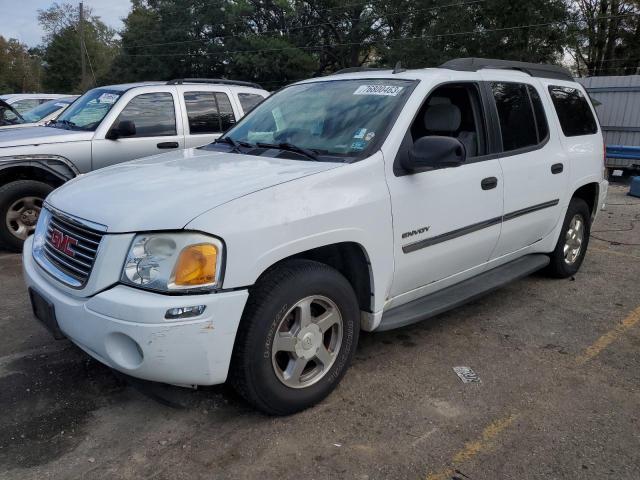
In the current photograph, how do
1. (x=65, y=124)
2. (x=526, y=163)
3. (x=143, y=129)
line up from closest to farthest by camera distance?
1. (x=526, y=163)
2. (x=143, y=129)
3. (x=65, y=124)

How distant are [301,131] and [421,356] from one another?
5.59ft

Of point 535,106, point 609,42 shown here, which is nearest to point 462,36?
point 609,42

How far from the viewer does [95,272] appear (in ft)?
8.46

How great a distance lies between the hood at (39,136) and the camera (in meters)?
5.95

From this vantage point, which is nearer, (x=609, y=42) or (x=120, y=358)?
(x=120, y=358)

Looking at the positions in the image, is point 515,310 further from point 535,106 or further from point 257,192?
point 257,192

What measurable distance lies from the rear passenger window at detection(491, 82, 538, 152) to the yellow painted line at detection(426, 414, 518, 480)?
6.69ft

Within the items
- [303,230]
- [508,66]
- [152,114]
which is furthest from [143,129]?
[303,230]

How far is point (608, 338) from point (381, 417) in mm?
2089

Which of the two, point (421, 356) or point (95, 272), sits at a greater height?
point (95, 272)

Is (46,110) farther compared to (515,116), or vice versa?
(46,110)

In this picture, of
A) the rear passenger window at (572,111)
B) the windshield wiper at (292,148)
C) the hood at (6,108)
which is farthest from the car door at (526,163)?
the hood at (6,108)

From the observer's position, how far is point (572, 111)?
5.00 m

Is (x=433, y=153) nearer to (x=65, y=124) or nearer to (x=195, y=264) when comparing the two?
(x=195, y=264)
